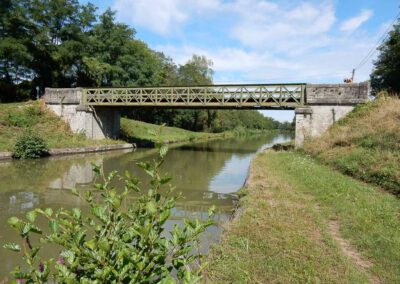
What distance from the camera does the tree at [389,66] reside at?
1239 inches

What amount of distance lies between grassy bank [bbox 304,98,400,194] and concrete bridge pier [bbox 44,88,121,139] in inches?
620

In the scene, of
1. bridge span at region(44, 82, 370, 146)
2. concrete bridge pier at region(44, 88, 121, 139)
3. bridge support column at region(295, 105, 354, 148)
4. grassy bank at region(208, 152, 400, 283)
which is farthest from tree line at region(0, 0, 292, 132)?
grassy bank at region(208, 152, 400, 283)

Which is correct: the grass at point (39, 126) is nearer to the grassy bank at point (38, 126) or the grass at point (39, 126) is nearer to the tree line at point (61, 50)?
the grassy bank at point (38, 126)

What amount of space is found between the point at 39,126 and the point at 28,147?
684 centimetres

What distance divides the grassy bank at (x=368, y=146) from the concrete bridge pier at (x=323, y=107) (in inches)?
29.8

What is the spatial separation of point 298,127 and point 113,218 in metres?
18.6

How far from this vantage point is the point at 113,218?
7.94 feet

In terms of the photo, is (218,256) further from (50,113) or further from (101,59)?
(101,59)

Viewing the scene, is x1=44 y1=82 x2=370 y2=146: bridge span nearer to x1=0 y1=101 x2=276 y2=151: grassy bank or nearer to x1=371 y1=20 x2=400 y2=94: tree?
x1=0 y1=101 x2=276 y2=151: grassy bank

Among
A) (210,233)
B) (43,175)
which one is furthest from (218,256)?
(43,175)

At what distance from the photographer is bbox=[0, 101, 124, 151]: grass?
864 inches

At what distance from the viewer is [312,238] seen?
5379 millimetres

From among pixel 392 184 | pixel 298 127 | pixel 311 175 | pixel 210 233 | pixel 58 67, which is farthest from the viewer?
pixel 58 67

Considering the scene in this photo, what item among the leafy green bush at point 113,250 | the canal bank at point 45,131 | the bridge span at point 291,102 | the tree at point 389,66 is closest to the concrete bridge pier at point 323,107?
the bridge span at point 291,102
